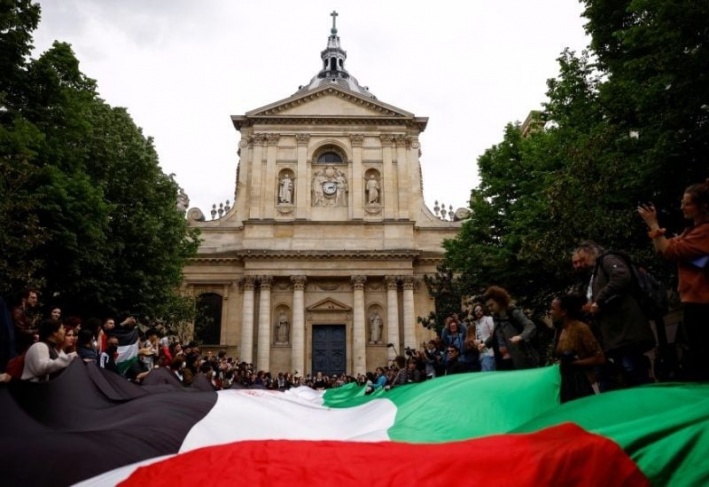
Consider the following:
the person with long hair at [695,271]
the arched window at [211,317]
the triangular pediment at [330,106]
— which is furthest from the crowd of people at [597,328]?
the triangular pediment at [330,106]

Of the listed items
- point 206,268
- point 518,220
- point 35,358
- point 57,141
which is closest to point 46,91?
point 57,141

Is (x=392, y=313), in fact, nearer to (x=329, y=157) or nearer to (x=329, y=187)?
(x=329, y=187)

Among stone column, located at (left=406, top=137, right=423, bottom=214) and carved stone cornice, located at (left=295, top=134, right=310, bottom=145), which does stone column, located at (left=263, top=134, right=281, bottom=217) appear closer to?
carved stone cornice, located at (left=295, top=134, right=310, bottom=145)

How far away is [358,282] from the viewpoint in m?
34.1

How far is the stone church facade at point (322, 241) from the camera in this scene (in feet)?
110

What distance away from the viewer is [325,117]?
37250mm

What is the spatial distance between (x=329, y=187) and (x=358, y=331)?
30.2ft

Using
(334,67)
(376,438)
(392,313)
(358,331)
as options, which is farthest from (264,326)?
(334,67)

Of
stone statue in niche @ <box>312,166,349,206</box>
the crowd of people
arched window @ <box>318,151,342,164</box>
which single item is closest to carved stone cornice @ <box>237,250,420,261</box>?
stone statue in niche @ <box>312,166,349,206</box>

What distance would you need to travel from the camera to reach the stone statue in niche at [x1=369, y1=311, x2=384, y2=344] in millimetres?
33750

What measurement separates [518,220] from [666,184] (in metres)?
7.82

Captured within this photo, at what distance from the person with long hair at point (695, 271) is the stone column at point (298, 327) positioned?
28858 mm

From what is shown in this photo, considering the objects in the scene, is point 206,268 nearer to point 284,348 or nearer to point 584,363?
point 284,348

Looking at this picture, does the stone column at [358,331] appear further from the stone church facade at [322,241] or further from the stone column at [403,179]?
the stone column at [403,179]
